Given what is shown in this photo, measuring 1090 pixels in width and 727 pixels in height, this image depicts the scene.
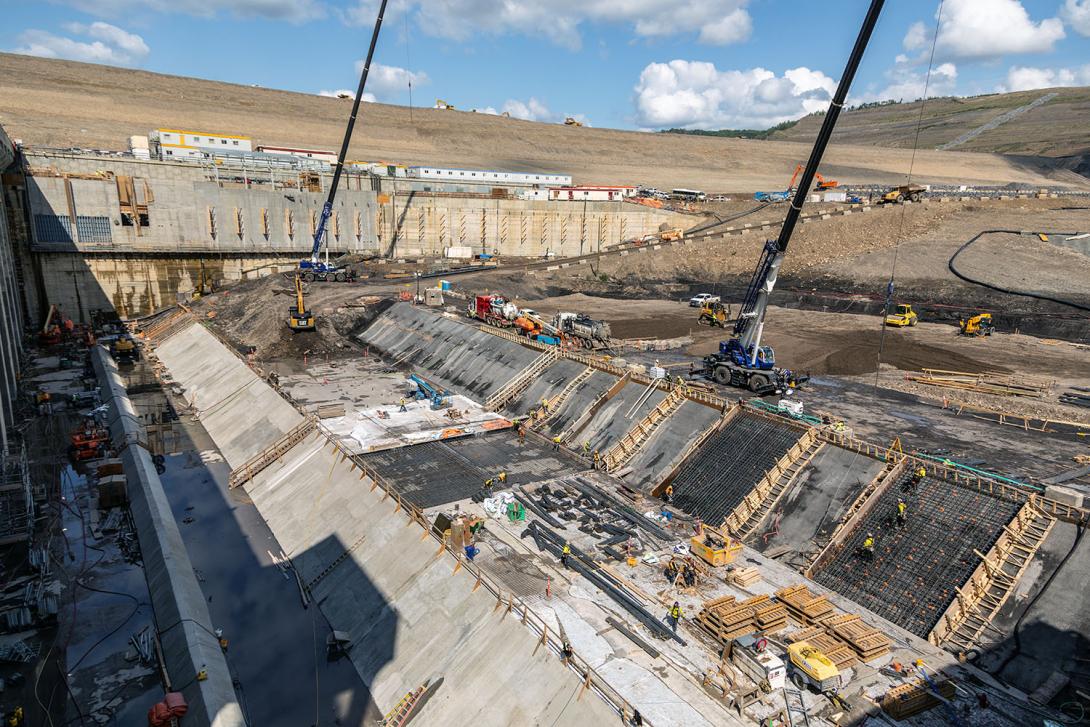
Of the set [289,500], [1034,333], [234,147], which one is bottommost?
[289,500]

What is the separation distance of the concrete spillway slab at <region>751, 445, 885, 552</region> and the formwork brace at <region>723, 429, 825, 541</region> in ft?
0.92

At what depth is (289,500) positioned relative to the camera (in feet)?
104

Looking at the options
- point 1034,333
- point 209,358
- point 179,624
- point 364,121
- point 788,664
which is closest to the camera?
point 788,664

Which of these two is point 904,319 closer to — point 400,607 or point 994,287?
point 994,287

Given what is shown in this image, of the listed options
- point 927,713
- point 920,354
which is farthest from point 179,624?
point 920,354

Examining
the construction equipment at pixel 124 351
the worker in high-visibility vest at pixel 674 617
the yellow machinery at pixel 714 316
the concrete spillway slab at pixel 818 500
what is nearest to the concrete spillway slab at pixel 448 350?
the yellow machinery at pixel 714 316

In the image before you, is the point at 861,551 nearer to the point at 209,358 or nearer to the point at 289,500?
the point at 289,500

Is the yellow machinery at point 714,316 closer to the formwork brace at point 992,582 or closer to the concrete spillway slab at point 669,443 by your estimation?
the concrete spillway slab at point 669,443

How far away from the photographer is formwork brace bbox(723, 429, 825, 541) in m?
25.7

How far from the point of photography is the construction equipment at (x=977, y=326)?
47.2 metres

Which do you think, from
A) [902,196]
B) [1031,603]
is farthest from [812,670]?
[902,196]

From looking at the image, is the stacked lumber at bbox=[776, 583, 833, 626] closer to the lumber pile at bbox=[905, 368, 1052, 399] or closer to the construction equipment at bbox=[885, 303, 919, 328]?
the lumber pile at bbox=[905, 368, 1052, 399]

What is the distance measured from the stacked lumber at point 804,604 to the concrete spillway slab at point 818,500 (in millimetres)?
3465

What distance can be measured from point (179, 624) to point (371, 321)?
40247 millimetres
